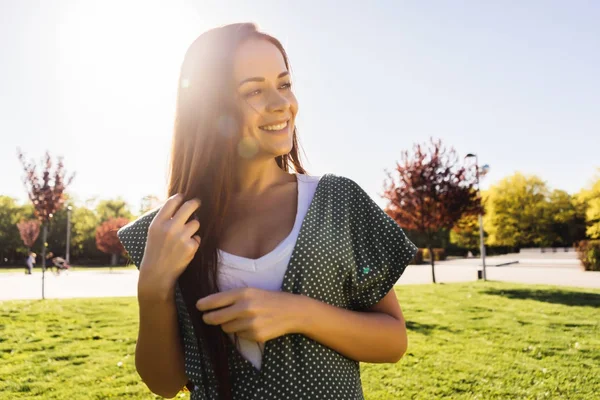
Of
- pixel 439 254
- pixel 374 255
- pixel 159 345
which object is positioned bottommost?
pixel 439 254

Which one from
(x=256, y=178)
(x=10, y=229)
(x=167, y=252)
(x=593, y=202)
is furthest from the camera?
(x=10, y=229)

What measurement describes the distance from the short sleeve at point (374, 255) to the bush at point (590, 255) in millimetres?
28270

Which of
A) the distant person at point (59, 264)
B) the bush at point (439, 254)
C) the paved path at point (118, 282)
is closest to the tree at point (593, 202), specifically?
the bush at point (439, 254)

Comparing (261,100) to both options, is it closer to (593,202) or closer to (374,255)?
(374,255)

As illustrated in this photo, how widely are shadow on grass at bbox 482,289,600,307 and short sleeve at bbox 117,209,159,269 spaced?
12303mm

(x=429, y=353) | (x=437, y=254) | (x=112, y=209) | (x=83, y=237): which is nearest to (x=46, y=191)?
(x=429, y=353)

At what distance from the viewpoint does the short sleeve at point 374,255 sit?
1.30 metres

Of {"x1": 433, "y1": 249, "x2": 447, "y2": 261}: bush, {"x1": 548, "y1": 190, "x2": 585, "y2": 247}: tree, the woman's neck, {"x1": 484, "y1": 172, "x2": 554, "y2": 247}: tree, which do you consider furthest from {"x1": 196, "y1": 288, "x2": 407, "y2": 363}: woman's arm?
{"x1": 548, "y1": 190, "x2": 585, "y2": 247}: tree

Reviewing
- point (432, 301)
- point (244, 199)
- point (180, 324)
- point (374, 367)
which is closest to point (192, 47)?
point (244, 199)

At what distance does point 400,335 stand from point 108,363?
5986 millimetres

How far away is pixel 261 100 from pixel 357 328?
28.6 inches

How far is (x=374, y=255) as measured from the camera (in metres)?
1.33

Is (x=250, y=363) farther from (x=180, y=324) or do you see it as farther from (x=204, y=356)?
(x=180, y=324)

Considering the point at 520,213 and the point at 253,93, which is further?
the point at 520,213
